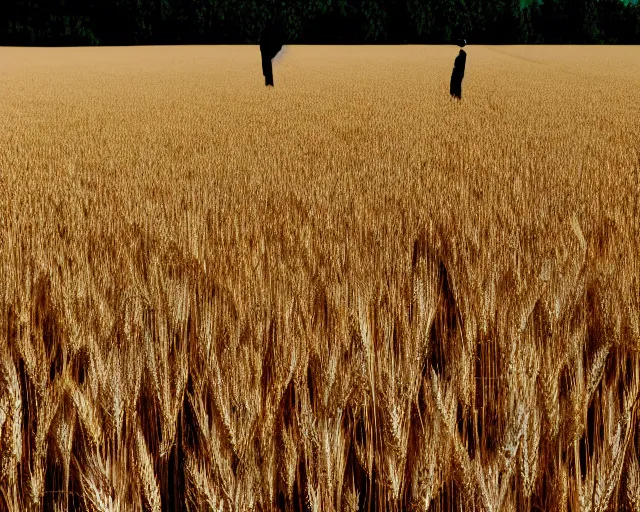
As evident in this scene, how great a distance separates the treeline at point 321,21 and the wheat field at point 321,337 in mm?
53286

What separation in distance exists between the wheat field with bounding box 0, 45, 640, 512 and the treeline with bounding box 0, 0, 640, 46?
5329cm

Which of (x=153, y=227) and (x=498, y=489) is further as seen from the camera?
(x=153, y=227)

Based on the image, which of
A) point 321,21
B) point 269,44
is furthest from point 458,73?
point 321,21

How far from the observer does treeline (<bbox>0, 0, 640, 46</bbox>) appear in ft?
175

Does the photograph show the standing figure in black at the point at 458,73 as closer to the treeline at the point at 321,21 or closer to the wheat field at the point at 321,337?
the wheat field at the point at 321,337

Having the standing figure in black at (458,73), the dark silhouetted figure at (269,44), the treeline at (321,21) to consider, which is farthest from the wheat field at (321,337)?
the treeline at (321,21)

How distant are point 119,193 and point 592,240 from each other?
270 centimetres

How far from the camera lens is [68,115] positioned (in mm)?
10336

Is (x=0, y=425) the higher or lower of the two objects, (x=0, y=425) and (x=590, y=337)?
the higher

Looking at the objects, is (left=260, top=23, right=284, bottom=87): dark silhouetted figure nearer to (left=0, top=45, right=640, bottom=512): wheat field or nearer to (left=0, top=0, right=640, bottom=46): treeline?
(left=0, top=45, right=640, bottom=512): wheat field

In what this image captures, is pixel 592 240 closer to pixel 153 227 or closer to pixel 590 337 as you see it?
pixel 590 337

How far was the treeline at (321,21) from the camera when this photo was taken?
5325 centimetres

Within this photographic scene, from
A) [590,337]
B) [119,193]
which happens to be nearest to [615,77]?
[119,193]

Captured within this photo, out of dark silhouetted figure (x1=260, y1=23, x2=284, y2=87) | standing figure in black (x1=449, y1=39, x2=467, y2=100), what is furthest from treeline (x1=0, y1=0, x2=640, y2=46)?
standing figure in black (x1=449, y1=39, x2=467, y2=100)
